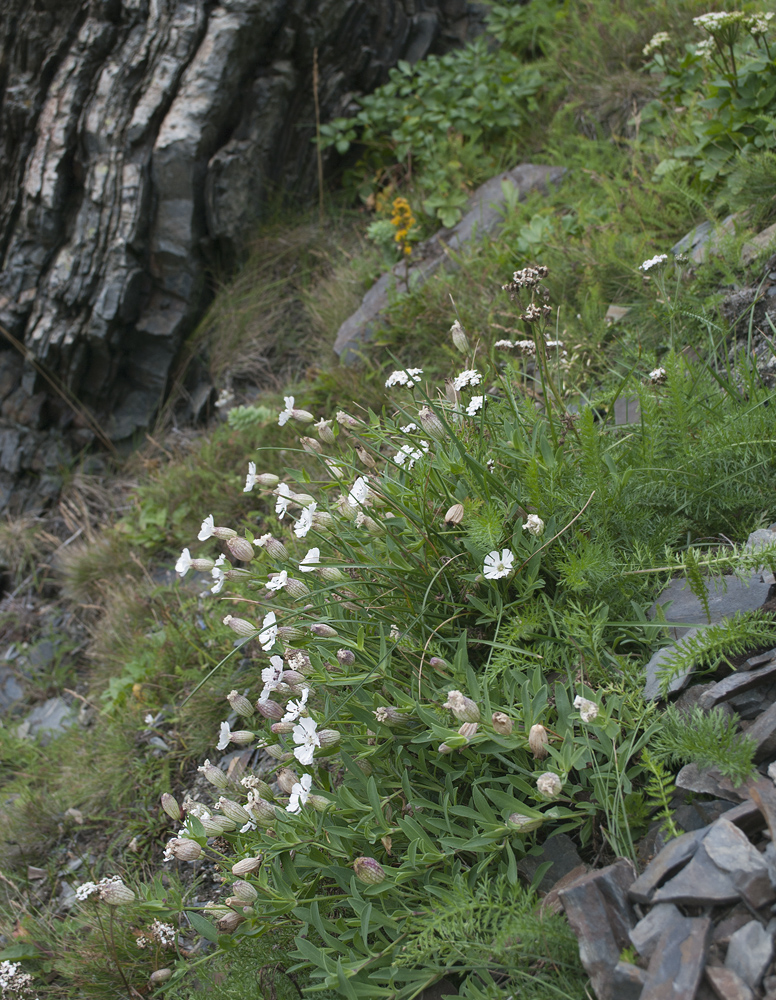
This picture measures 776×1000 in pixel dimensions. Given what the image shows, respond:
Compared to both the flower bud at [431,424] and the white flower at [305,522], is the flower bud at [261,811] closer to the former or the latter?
the white flower at [305,522]

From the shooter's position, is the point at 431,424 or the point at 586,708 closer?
the point at 586,708

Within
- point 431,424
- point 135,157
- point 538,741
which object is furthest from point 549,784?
point 135,157

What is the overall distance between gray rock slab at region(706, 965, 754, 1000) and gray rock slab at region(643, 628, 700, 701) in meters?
0.54

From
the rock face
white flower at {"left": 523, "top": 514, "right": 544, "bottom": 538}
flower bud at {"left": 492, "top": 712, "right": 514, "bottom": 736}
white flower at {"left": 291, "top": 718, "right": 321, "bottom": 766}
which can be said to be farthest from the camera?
the rock face

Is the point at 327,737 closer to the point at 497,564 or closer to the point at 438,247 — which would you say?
the point at 497,564

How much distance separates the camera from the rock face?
4961mm

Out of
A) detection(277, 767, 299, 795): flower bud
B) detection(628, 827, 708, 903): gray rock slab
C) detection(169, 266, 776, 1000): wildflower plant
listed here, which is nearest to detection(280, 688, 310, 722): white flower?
detection(169, 266, 776, 1000): wildflower plant

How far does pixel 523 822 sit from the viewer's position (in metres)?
1.51

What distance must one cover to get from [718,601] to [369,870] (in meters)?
1.06

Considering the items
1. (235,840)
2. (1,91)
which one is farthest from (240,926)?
(1,91)

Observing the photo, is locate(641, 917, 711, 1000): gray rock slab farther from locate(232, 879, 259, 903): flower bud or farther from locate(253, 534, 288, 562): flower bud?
locate(253, 534, 288, 562): flower bud

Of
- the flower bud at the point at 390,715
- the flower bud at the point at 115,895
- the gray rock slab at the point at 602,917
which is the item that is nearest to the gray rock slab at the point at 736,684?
the gray rock slab at the point at 602,917

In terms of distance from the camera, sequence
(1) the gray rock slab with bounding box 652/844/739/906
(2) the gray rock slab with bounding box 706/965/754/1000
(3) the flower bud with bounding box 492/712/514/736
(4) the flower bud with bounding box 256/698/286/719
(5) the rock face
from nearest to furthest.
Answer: (2) the gray rock slab with bounding box 706/965/754/1000
(1) the gray rock slab with bounding box 652/844/739/906
(3) the flower bud with bounding box 492/712/514/736
(4) the flower bud with bounding box 256/698/286/719
(5) the rock face

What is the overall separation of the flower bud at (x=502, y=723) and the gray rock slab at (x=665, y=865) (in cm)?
37
